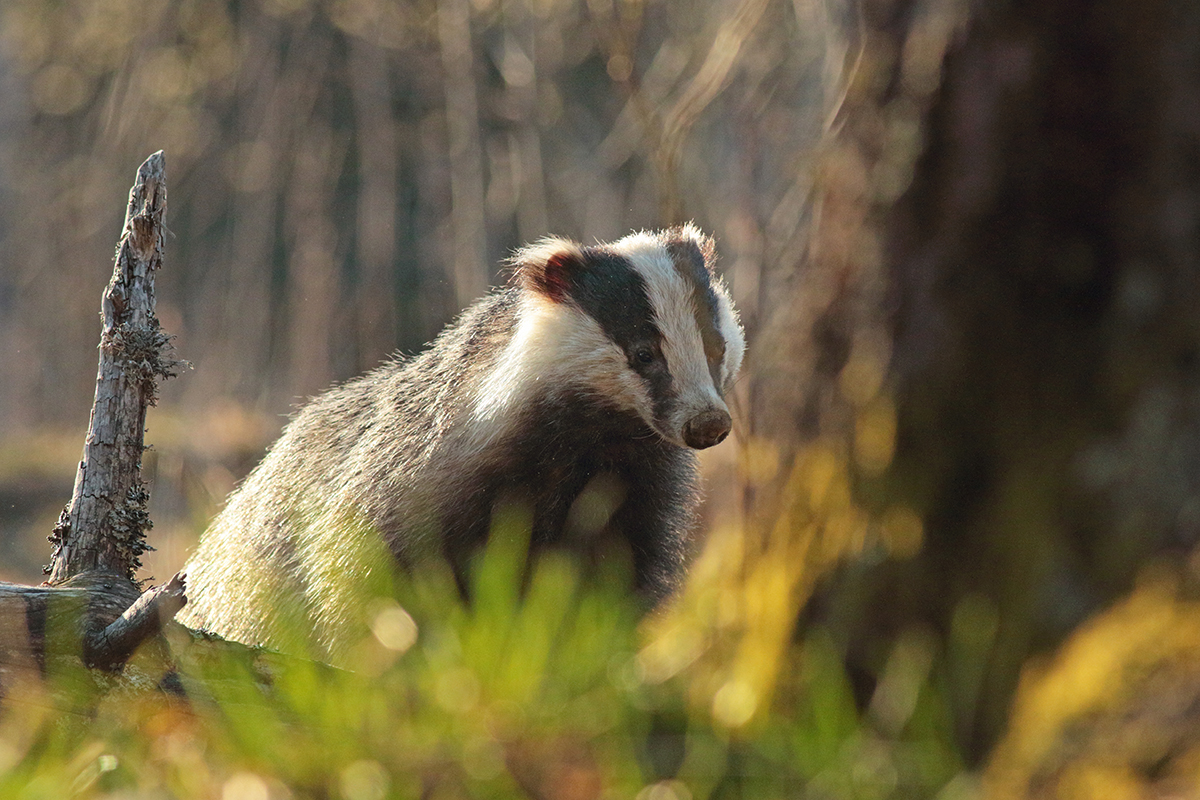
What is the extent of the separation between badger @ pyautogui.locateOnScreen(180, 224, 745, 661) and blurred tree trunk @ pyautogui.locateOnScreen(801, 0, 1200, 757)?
1.02 metres

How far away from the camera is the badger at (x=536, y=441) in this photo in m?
3.27

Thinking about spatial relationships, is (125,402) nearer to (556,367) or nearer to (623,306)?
(556,367)

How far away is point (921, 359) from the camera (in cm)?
216

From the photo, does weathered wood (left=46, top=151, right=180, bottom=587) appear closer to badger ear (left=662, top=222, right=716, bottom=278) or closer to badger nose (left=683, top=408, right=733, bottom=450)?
badger nose (left=683, top=408, right=733, bottom=450)

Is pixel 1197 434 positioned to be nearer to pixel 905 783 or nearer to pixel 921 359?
pixel 921 359

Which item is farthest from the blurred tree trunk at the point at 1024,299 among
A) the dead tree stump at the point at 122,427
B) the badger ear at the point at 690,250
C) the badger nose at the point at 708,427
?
the dead tree stump at the point at 122,427

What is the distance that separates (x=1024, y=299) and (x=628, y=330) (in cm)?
A: 143

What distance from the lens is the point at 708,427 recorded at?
3.13 metres

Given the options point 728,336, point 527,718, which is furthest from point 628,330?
point 527,718

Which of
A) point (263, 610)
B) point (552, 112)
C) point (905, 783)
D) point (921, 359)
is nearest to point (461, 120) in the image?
point (552, 112)

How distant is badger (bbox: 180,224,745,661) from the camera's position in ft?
10.7

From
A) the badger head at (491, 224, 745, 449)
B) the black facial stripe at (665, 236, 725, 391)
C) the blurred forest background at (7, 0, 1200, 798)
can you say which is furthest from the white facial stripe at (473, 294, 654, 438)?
the blurred forest background at (7, 0, 1200, 798)

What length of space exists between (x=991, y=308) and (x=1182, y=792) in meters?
0.91

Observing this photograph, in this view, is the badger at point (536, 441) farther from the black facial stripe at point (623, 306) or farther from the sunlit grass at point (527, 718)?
the sunlit grass at point (527, 718)
